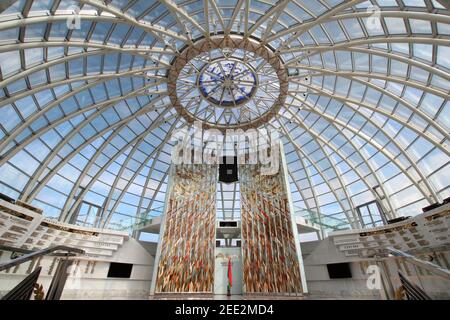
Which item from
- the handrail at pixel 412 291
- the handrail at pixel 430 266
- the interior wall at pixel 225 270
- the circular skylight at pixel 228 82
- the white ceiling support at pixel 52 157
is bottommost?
the handrail at pixel 412 291

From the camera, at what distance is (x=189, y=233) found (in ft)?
82.8

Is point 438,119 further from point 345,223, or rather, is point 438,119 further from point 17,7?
point 17,7

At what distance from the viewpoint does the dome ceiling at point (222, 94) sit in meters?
15.3

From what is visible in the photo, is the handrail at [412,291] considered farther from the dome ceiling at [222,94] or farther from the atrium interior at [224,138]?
the atrium interior at [224,138]

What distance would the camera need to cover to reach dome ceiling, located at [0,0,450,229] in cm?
1526

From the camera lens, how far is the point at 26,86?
18.0 metres

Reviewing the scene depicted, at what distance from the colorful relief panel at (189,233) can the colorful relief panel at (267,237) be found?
372 centimetres

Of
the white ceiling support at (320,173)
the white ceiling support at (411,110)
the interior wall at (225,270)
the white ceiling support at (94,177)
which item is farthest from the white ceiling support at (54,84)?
the interior wall at (225,270)

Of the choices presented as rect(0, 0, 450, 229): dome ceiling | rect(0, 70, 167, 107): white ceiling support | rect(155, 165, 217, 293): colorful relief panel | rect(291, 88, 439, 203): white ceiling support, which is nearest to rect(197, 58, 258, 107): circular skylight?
rect(0, 0, 450, 229): dome ceiling

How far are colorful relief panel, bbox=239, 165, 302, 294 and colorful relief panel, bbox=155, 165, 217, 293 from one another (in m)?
3.72

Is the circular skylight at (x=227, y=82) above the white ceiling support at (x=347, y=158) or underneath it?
above

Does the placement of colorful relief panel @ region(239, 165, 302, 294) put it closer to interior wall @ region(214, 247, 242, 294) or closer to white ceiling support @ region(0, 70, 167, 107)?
interior wall @ region(214, 247, 242, 294)

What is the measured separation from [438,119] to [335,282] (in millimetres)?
19003
